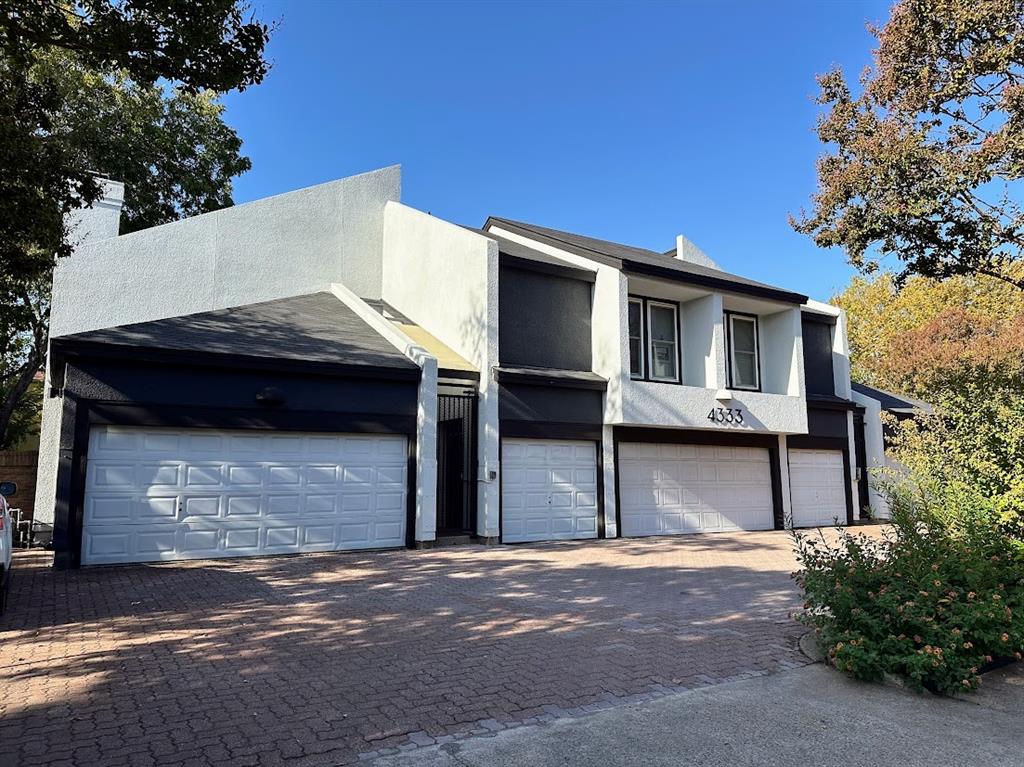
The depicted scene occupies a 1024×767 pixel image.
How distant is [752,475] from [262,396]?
12121 millimetres

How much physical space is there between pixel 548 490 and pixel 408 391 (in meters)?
3.71

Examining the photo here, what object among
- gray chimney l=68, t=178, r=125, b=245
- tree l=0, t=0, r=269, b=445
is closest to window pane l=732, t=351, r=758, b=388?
tree l=0, t=0, r=269, b=445

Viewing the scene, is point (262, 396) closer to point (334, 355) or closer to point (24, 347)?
point (334, 355)

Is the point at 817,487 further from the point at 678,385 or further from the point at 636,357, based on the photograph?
the point at 636,357

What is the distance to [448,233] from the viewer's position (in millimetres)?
15516

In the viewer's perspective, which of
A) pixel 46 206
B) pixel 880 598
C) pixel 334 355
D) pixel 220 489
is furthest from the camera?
pixel 334 355

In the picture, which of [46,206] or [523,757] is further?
[46,206]

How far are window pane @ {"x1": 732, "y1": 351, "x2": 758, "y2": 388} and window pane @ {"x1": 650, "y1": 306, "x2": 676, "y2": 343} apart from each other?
6.93ft

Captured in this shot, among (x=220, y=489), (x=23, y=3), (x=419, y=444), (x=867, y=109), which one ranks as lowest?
(x=220, y=489)

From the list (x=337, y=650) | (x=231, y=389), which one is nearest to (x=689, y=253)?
(x=231, y=389)

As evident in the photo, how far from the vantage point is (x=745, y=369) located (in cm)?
1758

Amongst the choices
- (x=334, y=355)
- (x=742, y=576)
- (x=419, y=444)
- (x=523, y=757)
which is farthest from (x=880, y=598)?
(x=334, y=355)

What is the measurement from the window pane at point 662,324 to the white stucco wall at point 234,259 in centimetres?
772

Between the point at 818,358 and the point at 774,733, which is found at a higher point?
the point at 818,358
